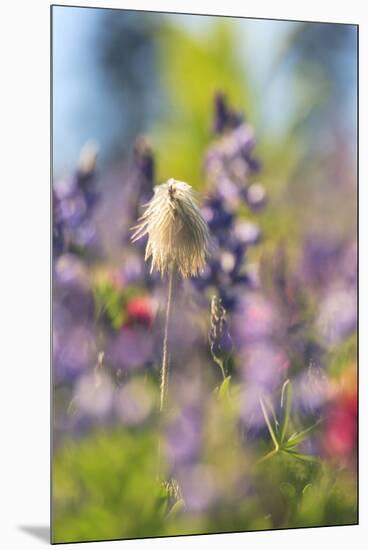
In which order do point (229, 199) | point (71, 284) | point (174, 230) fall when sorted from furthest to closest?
1. point (229, 199)
2. point (174, 230)
3. point (71, 284)

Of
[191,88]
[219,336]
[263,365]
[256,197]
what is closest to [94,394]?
[219,336]

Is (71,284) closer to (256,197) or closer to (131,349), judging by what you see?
(131,349)

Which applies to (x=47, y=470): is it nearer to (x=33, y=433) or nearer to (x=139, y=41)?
(x=33, y=433)

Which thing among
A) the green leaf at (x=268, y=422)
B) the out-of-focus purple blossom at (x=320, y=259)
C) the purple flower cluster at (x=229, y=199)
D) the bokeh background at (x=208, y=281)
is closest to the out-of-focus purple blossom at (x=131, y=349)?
the bokeh background at (x=208, y=281)

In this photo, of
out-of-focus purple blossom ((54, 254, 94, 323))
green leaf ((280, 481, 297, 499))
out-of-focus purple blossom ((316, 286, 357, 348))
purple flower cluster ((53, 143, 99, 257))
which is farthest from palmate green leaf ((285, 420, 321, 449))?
purple flower cluster ((53, 143, 99, 257))

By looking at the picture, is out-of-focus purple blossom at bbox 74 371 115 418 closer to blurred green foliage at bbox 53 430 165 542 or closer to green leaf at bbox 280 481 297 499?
blurred green foliage at bbox 53 430 165 542

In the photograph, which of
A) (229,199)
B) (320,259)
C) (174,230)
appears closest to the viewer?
(174,230)

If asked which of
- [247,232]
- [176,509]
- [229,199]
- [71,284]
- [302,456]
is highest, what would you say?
[229,199]
